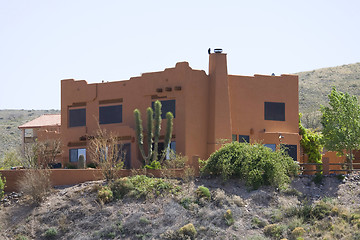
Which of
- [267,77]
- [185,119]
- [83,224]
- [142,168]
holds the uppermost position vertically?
[267,77]

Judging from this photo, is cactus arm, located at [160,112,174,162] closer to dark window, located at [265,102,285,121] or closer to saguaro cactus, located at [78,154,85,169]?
saguaro cactus, located at [78,154,85,169]

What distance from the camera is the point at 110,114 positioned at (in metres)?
51.2

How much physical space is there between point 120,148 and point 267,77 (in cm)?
1186

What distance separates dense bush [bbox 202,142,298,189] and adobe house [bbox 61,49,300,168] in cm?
399

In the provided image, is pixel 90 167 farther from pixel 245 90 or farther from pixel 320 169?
pixel 320 169

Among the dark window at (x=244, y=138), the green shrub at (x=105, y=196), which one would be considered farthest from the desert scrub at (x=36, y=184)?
the dark window at (x=244, y=138)

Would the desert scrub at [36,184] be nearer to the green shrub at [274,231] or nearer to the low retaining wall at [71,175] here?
the low retaining wall at [71,175]

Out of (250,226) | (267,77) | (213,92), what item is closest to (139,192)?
(250,226)

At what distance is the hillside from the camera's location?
290 feet

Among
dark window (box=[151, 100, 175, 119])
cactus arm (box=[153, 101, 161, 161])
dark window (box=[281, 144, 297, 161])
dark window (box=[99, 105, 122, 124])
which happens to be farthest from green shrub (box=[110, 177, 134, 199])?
dark window (box=[281, 144, 297, 161])

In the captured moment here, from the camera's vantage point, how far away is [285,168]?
44.2 m

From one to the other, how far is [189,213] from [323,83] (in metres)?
59.8

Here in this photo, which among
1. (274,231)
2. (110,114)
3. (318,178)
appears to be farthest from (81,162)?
(318,178)

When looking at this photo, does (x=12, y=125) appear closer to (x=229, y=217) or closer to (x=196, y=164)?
(x=196, y=164)
